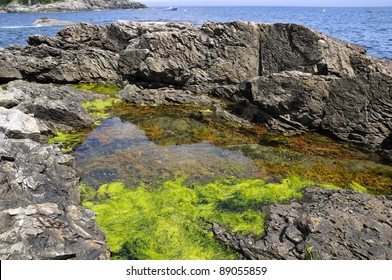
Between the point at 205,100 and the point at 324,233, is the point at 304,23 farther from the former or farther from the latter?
the point at 324,233

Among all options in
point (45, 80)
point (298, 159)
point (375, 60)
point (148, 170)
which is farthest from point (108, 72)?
point (375, 60)

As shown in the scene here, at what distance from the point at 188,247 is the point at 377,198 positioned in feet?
20.3

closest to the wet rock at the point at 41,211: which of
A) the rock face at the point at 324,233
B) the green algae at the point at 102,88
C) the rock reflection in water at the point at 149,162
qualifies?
the rock reflection in water at the point at 149,162

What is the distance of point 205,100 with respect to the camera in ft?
71.2

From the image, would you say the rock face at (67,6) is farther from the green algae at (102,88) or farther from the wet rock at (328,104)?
the wet rock at (328,104)

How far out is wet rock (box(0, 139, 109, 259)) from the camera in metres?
6.80

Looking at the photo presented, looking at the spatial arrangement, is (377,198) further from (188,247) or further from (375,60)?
(375,60)

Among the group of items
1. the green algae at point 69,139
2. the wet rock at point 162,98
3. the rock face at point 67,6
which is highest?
the wet rock at point 162,98

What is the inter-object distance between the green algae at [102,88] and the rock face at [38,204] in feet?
30.2

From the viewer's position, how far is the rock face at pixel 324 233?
755 cm

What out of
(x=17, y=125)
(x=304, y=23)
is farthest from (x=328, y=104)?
(x=304, y=23)

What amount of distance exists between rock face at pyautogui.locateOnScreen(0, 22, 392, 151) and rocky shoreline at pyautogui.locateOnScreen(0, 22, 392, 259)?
0.07 meters

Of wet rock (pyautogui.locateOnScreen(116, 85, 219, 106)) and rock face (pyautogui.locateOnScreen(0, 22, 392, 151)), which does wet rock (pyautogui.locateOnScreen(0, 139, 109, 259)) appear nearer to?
wet rock (pyautogui.locateOnScreen(116, 85, 219, 106))

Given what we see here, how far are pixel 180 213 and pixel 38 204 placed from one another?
13.6 feet
